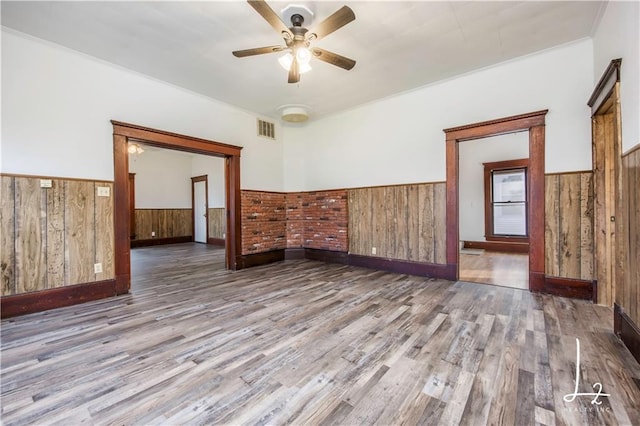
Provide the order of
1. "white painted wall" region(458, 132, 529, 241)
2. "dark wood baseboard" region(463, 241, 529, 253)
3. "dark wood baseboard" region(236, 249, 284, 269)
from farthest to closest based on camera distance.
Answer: "white painted wall" region(458, 132, 529, 241)
"dark wood baseboard" region(463, 241, 529, 253)
"dark wood baseboard" region(236, 249, 284, 269)

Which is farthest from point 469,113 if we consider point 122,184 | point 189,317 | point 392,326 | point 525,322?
point 122,184

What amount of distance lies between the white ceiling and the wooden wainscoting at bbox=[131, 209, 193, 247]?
588 cm

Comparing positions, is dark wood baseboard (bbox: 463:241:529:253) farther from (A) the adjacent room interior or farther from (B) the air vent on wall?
(B) the air vent on wall

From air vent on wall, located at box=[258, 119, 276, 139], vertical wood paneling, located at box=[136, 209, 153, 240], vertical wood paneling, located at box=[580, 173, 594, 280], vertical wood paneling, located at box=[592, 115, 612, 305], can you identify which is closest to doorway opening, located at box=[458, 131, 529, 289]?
vertical wood paneling, located at box=[580, 173, 594, 280]

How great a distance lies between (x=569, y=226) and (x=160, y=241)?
9787 mm

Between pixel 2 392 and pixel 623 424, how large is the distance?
11.3 feet

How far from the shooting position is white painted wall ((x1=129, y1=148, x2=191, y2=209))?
859 cm

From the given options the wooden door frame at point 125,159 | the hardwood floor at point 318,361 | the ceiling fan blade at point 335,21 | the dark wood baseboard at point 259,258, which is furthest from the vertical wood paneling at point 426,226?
the wooden door frame at point 125,159

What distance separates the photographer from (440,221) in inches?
166

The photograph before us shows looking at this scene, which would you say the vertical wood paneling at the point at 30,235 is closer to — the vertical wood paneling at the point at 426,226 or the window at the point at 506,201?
the vertical wood paneling at the point at 426,226

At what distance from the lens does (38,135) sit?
3076mm

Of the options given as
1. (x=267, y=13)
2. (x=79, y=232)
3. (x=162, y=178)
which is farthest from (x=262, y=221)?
(x=162, y=178)

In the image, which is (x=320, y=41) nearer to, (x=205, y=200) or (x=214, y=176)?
(x=214, y=176)

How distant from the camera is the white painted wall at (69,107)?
2941 millimetres
